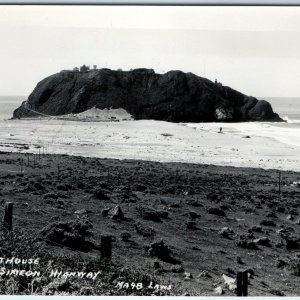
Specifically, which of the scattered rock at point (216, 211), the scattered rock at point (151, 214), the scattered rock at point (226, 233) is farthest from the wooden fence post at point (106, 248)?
the scattered rock at point (216, 211)

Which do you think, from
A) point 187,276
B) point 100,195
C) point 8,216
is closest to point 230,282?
point 187,276

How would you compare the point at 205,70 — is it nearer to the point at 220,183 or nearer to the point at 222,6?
the point at 222,6

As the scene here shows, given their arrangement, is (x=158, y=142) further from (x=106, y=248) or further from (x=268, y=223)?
(x=106, y=248)

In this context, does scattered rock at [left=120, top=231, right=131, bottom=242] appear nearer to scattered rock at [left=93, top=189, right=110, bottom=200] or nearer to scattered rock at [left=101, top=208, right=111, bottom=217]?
scattered rock at [left=101, top=208, right=111, bottom=217]

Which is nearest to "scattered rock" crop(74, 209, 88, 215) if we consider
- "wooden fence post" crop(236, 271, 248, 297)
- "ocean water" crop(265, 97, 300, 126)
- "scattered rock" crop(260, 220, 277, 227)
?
"wooden fence post" crop(236, 271, 248, 297)

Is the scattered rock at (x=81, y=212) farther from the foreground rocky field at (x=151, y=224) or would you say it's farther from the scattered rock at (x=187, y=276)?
the scattered rock at (x=187, y=276)

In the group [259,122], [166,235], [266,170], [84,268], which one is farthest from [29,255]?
[259,122]

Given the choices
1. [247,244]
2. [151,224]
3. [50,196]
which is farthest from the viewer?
[50,196]
